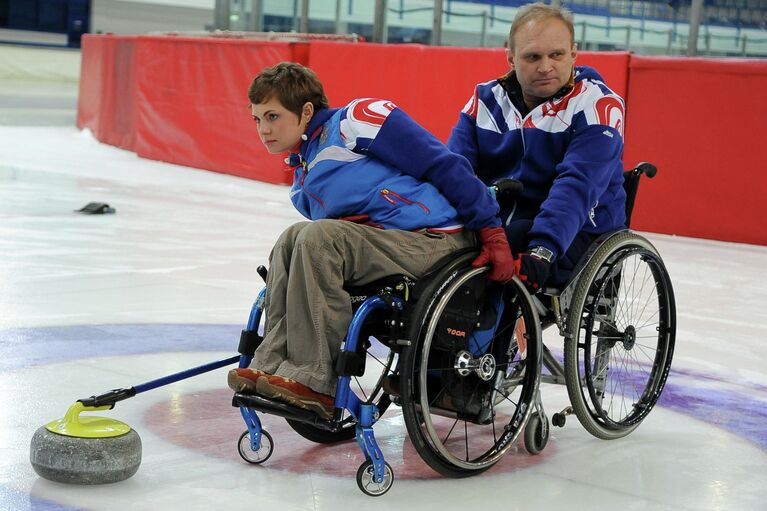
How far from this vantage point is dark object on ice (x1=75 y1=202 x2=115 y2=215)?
25.5 ft

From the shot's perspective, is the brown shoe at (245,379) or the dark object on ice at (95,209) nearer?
the brown shoe at (245,379)

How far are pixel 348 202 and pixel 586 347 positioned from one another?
2.48 ft

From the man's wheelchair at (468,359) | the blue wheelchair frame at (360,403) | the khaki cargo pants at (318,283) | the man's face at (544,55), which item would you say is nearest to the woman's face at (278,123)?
the khaki cargo pants at (318,283)

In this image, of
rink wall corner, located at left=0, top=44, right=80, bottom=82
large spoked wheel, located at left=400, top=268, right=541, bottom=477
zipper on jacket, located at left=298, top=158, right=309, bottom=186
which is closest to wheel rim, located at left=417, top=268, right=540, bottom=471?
large spoked wheel, located at left=400, top=268, right=541, bottom=477

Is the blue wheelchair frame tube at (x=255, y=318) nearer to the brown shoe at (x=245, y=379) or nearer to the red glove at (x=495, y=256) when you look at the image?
the brown shoe at (x=245, y=379)

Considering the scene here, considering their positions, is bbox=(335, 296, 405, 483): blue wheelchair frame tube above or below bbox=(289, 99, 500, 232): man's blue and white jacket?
below

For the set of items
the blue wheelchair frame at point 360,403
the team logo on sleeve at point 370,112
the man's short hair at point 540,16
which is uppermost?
the man's short hair at point 540,16

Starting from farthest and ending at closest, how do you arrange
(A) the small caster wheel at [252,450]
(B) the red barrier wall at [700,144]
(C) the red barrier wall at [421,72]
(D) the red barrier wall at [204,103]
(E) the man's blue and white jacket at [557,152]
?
1. (D) the red barrier wall at [204,103]
2. (C) the red barrier wall at [421,72]
3. (B) the red barrier wall at [700,144]
4. (E) the man's blue and white jacket at [557,152]
5. (A) the small caster wheel at [252,450]

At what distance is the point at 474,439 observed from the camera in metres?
3.25

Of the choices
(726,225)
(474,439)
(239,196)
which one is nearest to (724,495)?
(474,439)

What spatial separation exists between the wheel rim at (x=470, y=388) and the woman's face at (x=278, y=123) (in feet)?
1.77

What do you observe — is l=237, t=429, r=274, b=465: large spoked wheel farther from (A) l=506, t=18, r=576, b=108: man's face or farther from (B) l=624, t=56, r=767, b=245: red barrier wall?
(B) l=624, t=56, r=767, b=245: red barrier wall

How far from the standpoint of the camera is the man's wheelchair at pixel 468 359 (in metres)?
2.61

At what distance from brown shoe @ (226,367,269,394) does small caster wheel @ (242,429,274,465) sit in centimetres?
25
